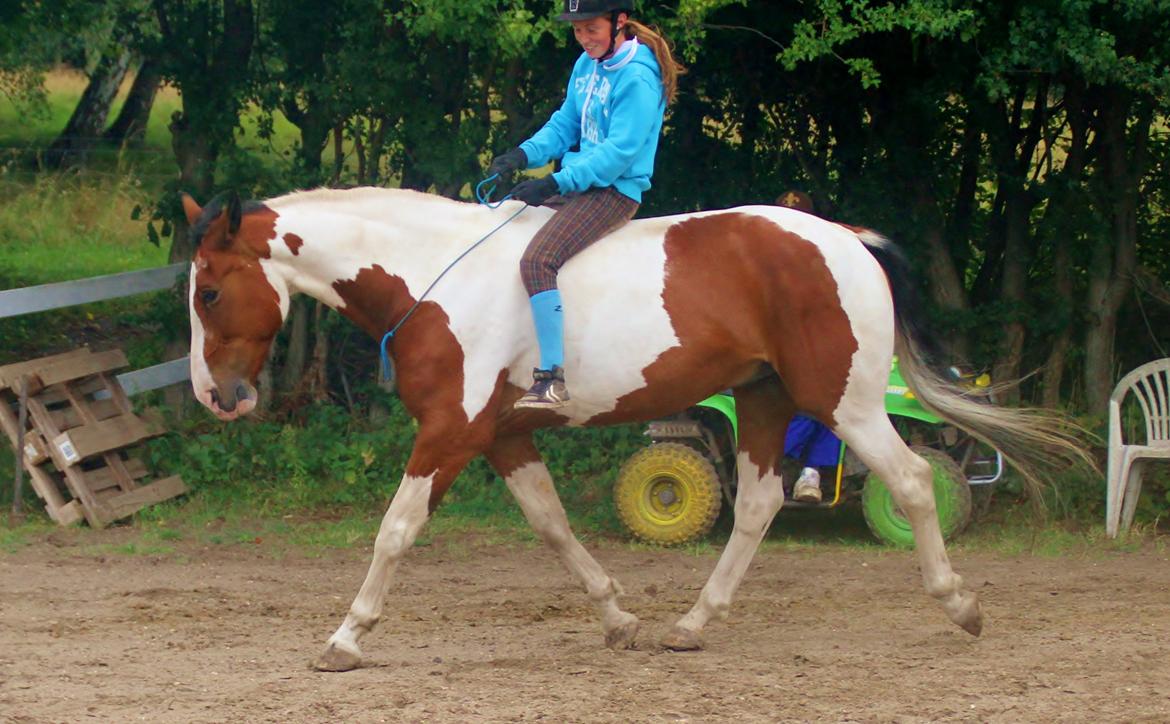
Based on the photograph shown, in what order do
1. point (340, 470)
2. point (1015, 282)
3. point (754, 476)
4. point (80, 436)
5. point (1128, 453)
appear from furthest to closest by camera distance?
point (1015, 282), point (340, 470), point (80, 436), point (1128, 453), point (754, 476)

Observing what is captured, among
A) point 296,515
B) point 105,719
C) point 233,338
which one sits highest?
point 233,338

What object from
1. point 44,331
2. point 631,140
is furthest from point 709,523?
point 44,331

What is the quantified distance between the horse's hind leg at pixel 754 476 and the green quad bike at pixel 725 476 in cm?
194

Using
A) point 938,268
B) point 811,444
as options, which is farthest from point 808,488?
point 938,268

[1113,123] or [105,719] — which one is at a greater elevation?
[1113,123]

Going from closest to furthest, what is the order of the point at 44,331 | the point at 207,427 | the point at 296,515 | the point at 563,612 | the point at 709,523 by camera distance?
the point at 563,612 → the point at 709,523 → the point at 296,515 → the point at 207,427 → the point at 44,331

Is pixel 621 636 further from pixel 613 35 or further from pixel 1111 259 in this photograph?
pixel 1111 259

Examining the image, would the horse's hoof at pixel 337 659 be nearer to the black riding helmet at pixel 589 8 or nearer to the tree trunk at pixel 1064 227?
the black riding helmet at pixel 589 8

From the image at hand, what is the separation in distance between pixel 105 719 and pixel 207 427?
575cm

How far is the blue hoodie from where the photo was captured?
5559 mm

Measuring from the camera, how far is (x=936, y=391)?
6.35 m

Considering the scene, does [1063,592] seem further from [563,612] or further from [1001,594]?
[563,612]

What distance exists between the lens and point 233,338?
18.3ft

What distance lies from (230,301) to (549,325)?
1.25 meters
